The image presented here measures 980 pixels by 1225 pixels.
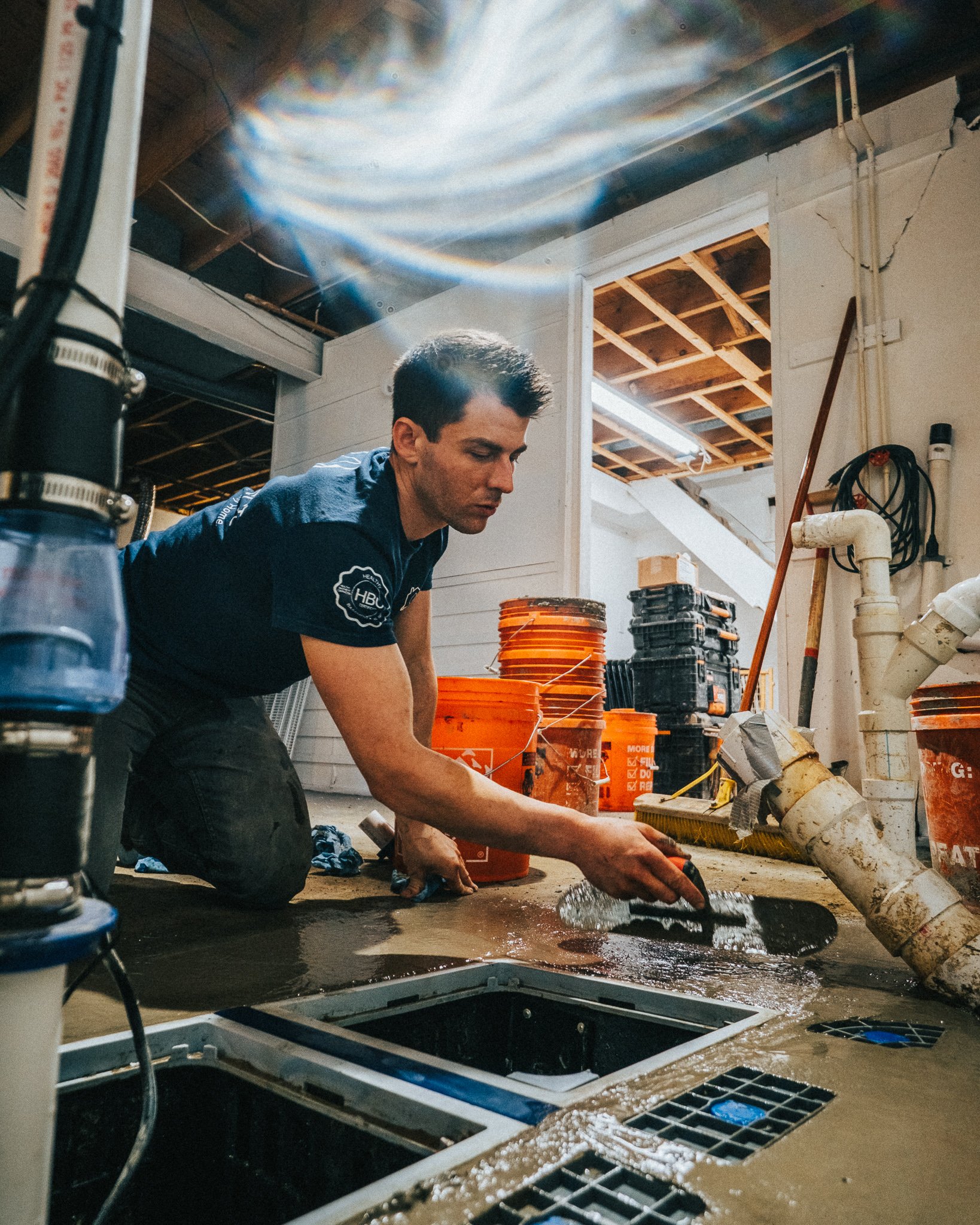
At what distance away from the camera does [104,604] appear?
47 centimetres

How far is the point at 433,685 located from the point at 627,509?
988 centimetres

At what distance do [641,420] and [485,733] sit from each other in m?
6.72

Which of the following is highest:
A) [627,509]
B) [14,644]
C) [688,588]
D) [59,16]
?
[627,509]

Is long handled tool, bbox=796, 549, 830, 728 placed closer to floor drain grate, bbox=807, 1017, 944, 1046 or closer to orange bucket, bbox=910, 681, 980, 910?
orange bucket, bbox=910, 681, 980, 910

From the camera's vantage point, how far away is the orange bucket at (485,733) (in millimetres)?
2402

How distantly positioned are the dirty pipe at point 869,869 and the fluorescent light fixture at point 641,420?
19.4 ft

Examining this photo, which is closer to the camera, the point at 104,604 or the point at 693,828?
the point at 104,604

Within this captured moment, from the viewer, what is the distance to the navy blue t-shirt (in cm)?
141

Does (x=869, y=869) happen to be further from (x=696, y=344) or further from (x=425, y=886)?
(x=696, y=344)

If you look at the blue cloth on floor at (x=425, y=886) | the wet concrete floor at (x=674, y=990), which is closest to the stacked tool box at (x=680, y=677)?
the wet concrete floor at (x=674, y=990)

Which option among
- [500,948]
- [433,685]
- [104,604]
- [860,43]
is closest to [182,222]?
[860,43]

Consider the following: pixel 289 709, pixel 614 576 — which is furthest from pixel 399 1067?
pixel 614 576

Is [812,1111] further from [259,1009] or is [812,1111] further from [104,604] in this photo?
[104,604]

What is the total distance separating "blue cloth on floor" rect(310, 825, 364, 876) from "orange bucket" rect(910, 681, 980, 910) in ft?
5.70
